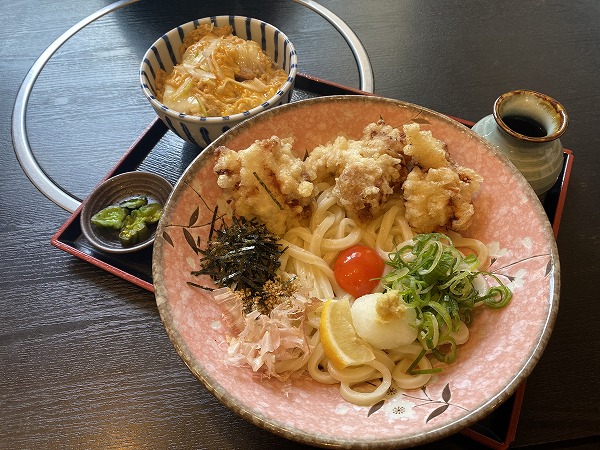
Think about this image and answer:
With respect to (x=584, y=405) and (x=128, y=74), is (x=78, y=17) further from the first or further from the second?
(x=584, y=405)

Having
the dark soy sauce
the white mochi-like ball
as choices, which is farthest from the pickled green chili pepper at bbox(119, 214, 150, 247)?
the dark soy sauce

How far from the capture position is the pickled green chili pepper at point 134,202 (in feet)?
7.54

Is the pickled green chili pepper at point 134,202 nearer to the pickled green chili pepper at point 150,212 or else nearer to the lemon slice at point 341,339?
the pickled green chili pepper at point 150,212

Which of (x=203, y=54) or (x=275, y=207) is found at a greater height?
(x=203, y=54)

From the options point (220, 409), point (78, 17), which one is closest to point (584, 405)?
point (220, 409)

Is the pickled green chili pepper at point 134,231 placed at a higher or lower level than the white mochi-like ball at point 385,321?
lower

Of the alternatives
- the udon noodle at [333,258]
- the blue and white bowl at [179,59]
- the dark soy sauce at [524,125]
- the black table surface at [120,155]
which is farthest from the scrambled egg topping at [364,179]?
the black table surface at [120,155]

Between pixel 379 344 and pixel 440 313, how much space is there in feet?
0.82

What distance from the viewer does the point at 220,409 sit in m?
1.87

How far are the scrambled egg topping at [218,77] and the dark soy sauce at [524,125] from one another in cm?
117

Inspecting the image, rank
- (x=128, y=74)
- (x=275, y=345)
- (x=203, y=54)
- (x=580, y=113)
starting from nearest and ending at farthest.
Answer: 1. (x=275, y=345)
2. (x=203, y=54)
3. (x=580, y=113)
4. (x=128, y=74)

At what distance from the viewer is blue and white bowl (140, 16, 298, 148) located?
7.21ft

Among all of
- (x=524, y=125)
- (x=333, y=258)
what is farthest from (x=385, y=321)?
(x=524, y=125)

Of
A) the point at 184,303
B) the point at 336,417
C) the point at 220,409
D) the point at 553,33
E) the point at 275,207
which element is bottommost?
the point at 220,409
